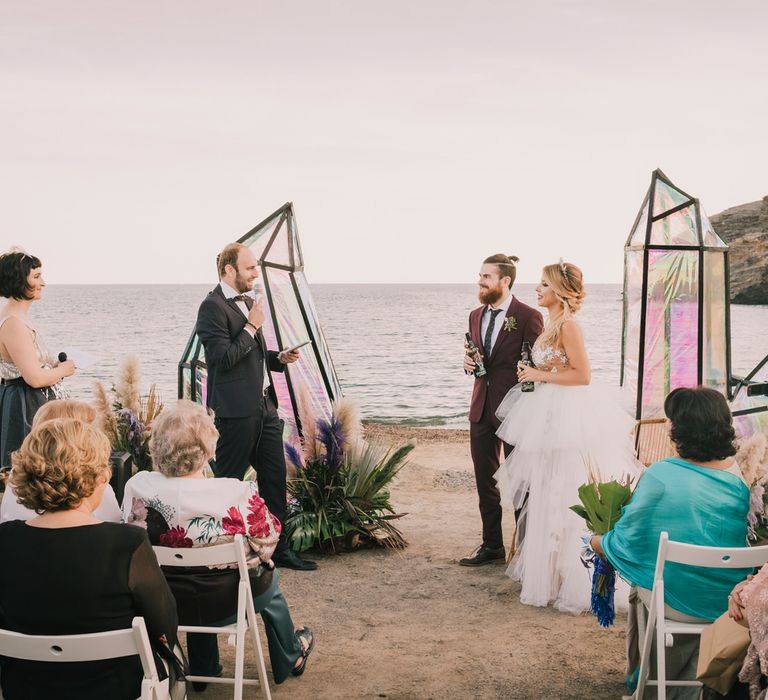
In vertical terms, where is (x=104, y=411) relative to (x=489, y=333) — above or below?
below

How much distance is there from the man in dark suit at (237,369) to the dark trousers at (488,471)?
157 centimetres

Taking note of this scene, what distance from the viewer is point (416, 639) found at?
471 cm

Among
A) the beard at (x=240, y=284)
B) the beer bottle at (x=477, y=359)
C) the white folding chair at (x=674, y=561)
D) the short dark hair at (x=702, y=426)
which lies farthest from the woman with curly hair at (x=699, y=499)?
the beard at (x=240, y=284)

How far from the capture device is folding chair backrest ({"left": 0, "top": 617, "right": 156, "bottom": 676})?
2324mm

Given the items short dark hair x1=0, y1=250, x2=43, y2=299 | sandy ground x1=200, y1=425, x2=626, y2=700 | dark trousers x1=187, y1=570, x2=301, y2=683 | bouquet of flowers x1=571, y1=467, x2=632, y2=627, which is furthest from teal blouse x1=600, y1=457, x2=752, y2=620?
short dark hair x1=0, y1=250, x2=43, y2=299

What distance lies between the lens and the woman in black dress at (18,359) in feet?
16.6

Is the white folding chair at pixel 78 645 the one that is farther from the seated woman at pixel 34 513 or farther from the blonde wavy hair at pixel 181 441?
the blonde wavy hair at pixel 181 441

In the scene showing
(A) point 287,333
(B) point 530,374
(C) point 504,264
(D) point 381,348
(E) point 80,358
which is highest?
(C) point 504,264

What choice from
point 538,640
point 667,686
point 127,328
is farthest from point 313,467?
point 127,328

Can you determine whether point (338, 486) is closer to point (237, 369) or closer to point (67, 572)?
point (237, 369)

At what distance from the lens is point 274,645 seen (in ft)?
13.1

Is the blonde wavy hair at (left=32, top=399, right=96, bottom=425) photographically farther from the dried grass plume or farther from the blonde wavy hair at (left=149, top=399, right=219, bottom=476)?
the dried grass plume

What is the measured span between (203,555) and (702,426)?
2154 mm

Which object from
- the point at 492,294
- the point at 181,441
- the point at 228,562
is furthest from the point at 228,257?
the point at 228,562
